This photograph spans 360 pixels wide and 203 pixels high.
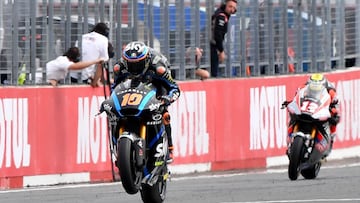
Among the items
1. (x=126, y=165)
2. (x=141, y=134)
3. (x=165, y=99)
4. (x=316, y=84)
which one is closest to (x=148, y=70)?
(x=165, y=99)

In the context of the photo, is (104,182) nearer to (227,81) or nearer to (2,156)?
(2,156)

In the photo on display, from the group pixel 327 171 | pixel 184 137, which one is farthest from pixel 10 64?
pixel 327 171

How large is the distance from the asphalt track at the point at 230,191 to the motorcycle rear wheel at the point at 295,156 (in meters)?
0.13

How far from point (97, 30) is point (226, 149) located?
10.2 feet

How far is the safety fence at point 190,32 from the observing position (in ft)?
53.5

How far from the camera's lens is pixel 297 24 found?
2067 cm

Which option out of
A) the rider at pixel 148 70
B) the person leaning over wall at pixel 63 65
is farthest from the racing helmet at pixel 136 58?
the person leaning over wall at pixel 63 65

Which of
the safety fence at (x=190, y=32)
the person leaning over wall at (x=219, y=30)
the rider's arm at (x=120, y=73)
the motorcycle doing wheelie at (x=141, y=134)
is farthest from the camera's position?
the person leaning over wall at (x=219, y=30)

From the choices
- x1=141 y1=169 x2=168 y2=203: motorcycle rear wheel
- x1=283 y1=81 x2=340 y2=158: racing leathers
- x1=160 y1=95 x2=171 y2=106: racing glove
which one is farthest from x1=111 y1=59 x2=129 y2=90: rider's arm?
x1=283 y1=81 x2=340 y2=158: racing leathers

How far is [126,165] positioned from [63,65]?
5.69m

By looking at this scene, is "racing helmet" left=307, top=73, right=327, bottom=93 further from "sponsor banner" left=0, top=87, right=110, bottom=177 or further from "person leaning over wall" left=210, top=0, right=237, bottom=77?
"person leaning over wall" left=210, top=0, right=237, bottom=77

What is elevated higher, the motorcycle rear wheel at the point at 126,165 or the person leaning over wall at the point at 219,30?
the person leaning over wall at the point at 219,30

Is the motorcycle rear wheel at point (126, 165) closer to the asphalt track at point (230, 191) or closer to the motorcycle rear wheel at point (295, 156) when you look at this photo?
the asphalt track at point (230, 191)

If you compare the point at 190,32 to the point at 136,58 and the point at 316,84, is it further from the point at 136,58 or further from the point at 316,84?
the point at 136,58
